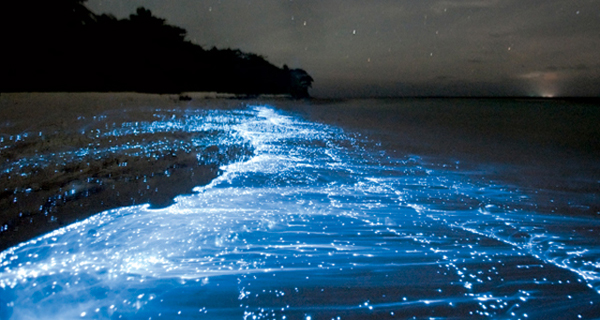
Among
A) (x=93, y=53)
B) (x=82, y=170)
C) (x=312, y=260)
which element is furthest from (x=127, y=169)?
(x=93, y=53)

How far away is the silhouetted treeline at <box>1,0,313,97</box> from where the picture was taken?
12.5 metres

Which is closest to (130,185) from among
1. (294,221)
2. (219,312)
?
(294,221)

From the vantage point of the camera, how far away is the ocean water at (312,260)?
1.61 metres

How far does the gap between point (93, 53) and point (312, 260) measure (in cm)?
1981

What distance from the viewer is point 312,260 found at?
80.3 inches

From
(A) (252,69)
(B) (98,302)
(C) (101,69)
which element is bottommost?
(B) (98,302)

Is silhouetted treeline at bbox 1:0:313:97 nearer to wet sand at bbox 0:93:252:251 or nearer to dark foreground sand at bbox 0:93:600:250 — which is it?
dark foreground sand at bbox 0:93:600:250

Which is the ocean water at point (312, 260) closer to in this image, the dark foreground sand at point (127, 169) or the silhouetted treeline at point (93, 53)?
the dark foreground sand at point (127, 169)

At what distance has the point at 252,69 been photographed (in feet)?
156

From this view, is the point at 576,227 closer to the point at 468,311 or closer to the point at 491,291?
the point at 491,291

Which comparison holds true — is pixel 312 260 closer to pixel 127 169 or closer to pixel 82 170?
pixel 127 169

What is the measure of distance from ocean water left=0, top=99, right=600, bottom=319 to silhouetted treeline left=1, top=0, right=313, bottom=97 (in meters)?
13.0

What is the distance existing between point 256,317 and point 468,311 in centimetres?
105

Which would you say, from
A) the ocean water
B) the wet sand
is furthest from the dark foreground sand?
the ocean water
